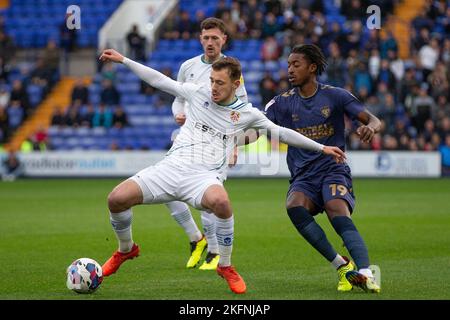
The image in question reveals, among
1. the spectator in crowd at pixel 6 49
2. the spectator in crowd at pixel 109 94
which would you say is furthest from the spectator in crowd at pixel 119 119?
the spectator in crowd at pixel 6 49

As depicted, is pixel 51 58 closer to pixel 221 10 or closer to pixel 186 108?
pixel 221 10

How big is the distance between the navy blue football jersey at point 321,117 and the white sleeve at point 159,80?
3.24 ft

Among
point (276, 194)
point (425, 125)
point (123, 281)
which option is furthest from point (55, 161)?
point (123, 281)

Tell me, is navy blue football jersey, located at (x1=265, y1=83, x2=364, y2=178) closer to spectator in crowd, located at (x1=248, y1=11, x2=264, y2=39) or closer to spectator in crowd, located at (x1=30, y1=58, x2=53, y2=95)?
spectator in crowd, located at (x1=248, y1=11, x2=264, y2=39)

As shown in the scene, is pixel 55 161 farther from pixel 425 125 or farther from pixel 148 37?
pixel 425 125

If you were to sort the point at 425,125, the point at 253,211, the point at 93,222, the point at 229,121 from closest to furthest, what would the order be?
1. the point at 229,121
2. the point at 93,222
3. the point at 253,211
4. the point at 425,125

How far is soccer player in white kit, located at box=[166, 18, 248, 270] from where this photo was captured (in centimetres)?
1065

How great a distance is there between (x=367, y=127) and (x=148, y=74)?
2.11 meters

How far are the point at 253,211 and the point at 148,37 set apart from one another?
16.6m

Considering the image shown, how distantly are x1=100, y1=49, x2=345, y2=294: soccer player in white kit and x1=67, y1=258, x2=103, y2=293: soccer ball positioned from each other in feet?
1.96

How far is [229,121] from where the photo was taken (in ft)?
30.0

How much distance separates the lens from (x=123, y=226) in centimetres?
920

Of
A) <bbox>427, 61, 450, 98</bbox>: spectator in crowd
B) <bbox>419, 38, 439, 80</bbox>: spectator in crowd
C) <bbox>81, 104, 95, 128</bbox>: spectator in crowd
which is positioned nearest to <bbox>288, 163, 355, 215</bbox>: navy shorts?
<bbox>427, 61, 450, 98</bbox>: spectator in crowd

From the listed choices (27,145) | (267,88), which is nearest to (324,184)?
(267,88)
